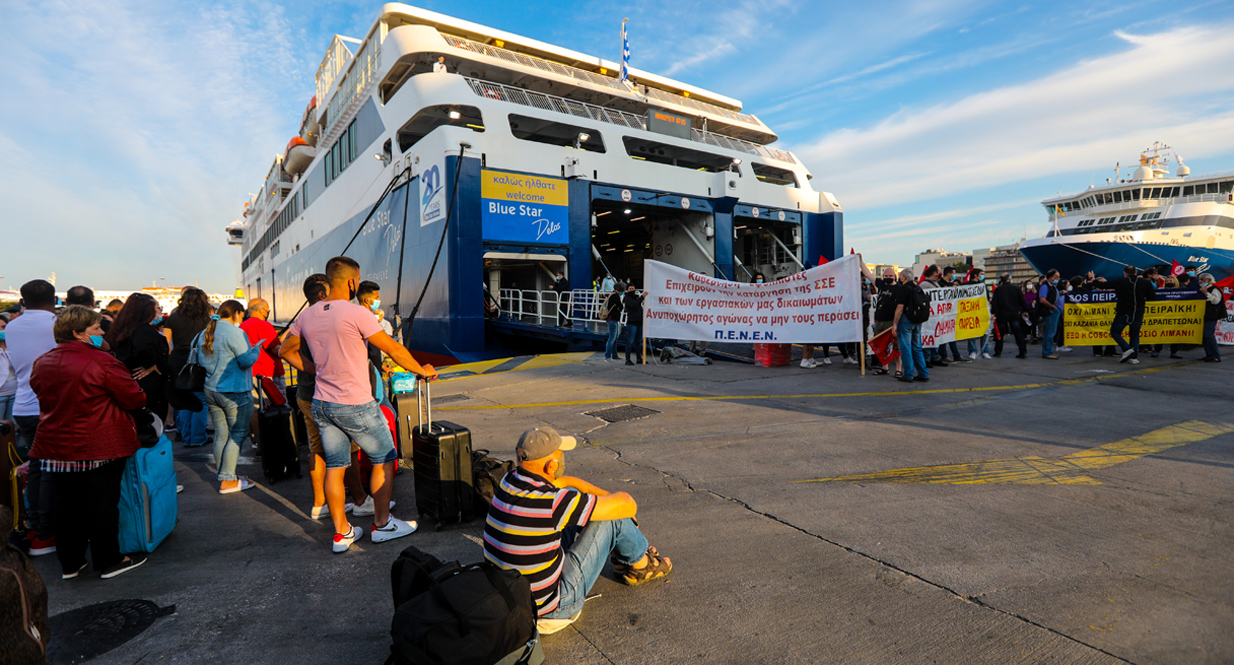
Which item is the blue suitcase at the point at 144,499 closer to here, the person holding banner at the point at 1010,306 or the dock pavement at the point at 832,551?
the dock pavement at the point at 832,551

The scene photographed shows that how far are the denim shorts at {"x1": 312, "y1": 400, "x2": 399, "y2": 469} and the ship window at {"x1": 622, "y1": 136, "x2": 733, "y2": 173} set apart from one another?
1636 cm

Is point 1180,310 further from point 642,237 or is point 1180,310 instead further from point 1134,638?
point 642,237

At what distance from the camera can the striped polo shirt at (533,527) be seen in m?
2.47

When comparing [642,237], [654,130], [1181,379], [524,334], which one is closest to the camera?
[1181,379]

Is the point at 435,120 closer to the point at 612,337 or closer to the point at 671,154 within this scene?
the point at 671,154

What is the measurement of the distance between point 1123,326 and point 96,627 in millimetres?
14328

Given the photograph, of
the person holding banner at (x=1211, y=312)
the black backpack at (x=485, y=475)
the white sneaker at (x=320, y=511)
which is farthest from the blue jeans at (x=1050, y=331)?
the white sneaker at (x=320, y=511)

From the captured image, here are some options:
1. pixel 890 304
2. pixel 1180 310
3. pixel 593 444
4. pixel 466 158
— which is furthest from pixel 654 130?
pixel 593 444

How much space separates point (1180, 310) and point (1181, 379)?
3.36 meters

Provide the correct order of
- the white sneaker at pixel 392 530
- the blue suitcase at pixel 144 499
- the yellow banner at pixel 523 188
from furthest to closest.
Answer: the yellow banner at pixel 523 188
the white sneaker at pixel 392 530
the blue suitcase at pixel 144 499

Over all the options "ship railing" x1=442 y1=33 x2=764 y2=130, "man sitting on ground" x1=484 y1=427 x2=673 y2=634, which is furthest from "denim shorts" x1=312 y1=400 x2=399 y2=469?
"ship railing" x1=442 y1=33 x2=764 y2=130

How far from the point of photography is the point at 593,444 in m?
5.84

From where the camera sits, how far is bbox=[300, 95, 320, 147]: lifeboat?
30316 mm

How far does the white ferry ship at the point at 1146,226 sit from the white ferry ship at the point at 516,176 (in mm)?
17129
